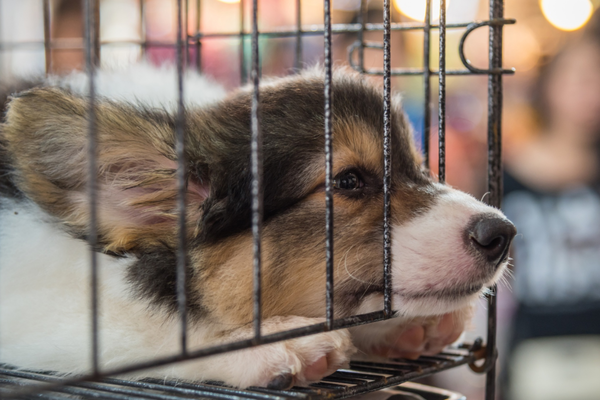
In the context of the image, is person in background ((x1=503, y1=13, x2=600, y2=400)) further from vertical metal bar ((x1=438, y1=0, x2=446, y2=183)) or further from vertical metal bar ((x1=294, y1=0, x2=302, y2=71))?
vertical metal bar ((x1=438, y1=0, x2=446, y2=183))

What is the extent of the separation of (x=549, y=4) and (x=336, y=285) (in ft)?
14.1

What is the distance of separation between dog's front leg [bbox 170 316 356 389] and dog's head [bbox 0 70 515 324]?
0.15 m

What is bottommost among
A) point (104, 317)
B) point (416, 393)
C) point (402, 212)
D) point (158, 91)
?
point (416, 393)

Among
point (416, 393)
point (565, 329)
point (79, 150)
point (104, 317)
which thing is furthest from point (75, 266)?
point (565, 329)

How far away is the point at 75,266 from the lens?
1712 mm

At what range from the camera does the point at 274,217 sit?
5.61 ft

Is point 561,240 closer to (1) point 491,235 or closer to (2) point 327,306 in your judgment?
(1) point 491,235

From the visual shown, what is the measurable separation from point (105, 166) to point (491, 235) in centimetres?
98

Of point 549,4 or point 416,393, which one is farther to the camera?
point 549,4

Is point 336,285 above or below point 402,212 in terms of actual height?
below

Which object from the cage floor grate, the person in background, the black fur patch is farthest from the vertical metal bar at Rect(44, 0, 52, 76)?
the person in background

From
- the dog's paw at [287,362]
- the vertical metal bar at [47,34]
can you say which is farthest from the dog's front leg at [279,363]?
the vertical metal bar at [47,34]

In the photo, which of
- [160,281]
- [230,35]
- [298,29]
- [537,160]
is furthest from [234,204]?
[537,160]

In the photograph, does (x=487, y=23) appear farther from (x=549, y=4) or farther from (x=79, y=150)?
(x=549, y=4)
